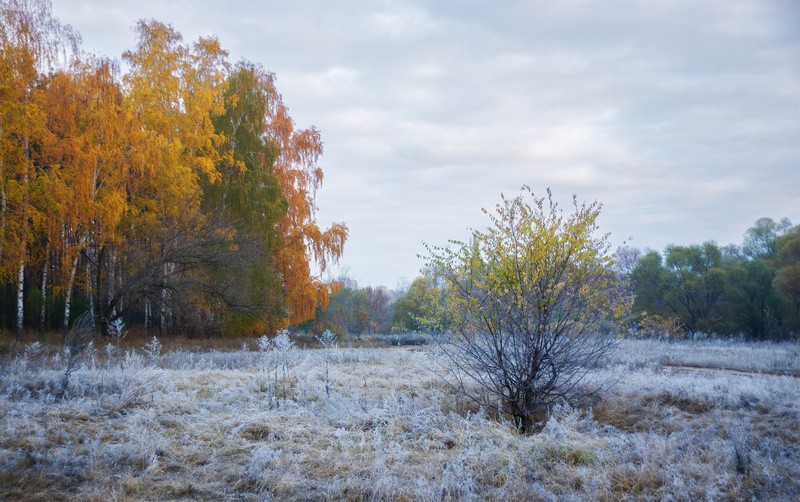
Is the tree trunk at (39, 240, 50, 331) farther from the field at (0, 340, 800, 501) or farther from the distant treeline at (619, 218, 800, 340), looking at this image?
the distant treeline at (619, 218, 800, 340)

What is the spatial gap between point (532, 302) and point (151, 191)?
17713 millimetres

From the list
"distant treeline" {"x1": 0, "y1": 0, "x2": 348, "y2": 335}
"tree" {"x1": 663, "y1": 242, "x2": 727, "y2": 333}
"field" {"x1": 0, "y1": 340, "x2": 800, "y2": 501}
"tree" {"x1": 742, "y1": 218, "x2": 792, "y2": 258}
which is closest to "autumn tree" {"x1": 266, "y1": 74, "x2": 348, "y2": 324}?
"distant treeline" {"x1": 0, "y1": 0, "x2": 348, "y2": 335}

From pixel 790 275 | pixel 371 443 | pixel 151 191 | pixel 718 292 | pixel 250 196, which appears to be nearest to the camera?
pixel 371 443

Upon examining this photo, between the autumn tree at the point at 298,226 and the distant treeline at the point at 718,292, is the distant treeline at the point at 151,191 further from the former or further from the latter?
the distant treeline at the point at 718,292

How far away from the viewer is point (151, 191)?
830 inches

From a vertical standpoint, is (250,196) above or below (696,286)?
above

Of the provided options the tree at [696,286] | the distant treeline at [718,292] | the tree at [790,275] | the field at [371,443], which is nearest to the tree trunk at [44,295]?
the field at [371,443]

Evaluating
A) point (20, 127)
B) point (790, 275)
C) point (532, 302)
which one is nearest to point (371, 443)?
point (532, 302)

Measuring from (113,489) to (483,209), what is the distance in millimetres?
5386

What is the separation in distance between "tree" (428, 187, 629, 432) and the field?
2.02 feet

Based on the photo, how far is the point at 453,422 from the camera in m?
7.02

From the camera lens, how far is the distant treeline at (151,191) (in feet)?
55.3

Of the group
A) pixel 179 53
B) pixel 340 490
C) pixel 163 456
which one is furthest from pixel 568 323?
pixel 179 53

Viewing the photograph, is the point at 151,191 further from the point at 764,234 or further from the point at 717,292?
the point at 764,234
